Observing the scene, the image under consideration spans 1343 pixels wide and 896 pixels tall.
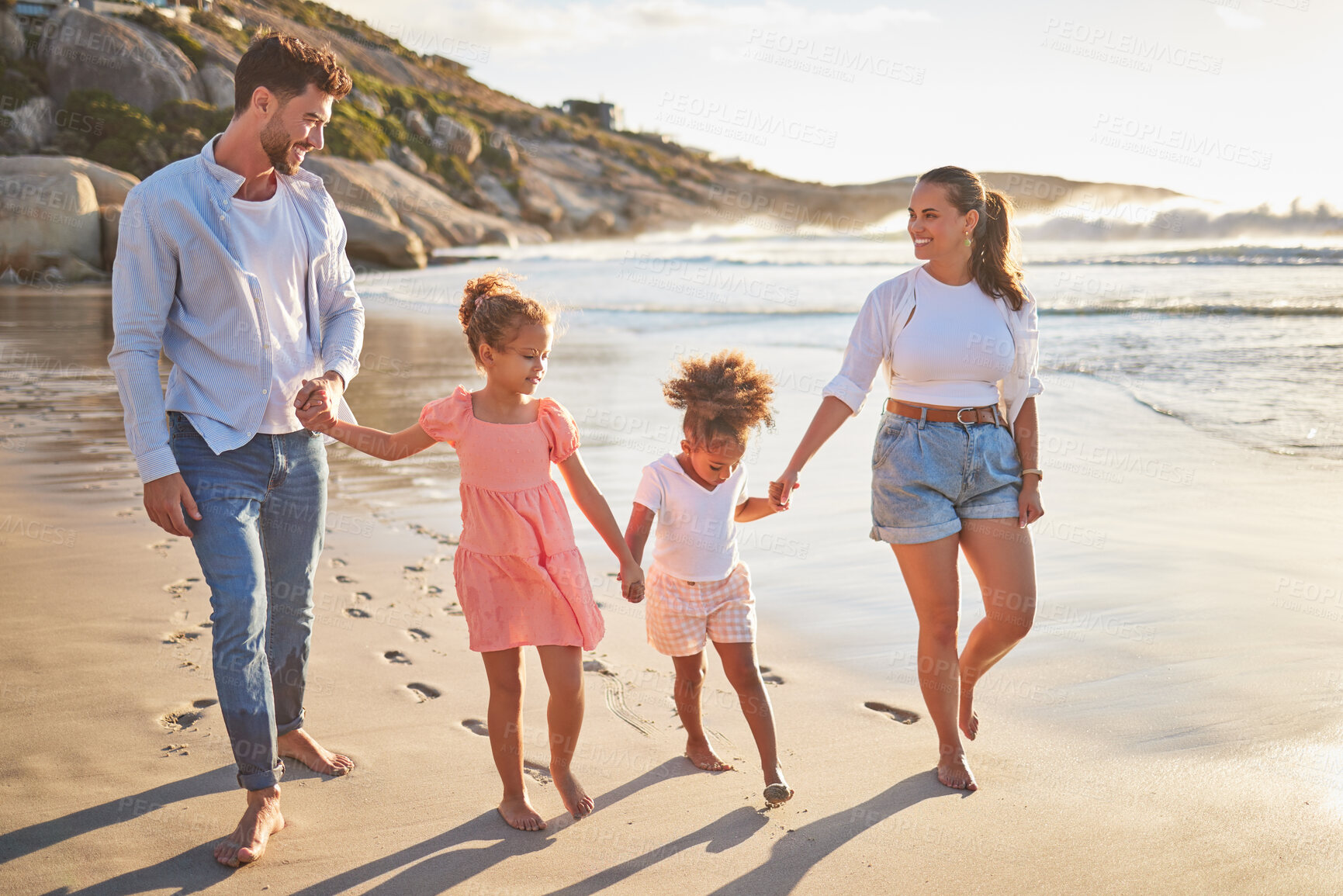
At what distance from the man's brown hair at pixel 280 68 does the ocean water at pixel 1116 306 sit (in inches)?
187

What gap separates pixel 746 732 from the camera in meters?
3.54

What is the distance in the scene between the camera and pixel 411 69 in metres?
76.4

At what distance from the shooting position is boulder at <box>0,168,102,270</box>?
68.1 ft

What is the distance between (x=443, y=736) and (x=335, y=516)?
2857mm

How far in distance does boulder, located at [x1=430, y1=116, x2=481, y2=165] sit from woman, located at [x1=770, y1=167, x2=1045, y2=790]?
54.4m

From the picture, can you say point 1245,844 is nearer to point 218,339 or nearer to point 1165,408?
point 218,339

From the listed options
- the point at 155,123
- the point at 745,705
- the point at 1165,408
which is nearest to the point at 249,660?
the point at 745,705

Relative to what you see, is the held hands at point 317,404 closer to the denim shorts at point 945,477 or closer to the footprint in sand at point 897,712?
the denim shorts at point 945,477

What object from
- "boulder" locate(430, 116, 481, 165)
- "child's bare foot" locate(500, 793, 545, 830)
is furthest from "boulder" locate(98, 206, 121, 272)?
"boulder" locate(430, 116, 481, 165)

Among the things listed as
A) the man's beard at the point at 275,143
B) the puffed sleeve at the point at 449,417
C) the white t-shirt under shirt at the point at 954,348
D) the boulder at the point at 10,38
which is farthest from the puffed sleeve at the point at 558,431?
the boulder at the point at 10,38

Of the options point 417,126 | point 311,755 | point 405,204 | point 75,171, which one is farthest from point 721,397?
point 417,126

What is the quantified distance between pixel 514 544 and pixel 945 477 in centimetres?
139

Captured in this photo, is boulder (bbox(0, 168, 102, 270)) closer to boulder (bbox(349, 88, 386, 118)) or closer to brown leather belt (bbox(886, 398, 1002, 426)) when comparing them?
brown leather belt (bbox(886, 398, 1002, 426))

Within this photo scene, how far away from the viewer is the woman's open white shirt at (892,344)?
10.9 ft
